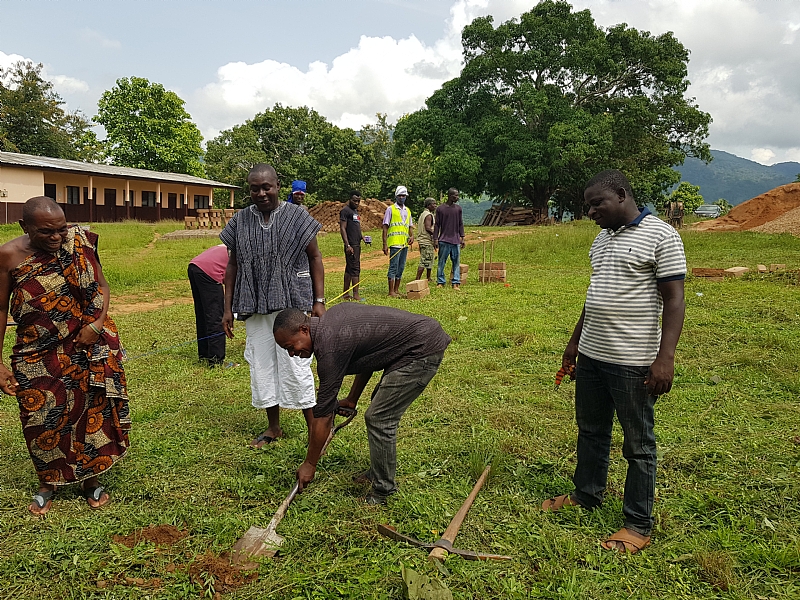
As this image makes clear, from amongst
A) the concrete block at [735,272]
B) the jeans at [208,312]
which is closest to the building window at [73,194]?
the jeans at [208,312]

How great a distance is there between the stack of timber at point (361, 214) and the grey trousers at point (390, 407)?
22.2 metres

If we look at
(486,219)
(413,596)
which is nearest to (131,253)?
(413,596)

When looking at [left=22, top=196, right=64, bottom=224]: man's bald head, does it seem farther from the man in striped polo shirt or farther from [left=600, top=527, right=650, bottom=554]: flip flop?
[left=600, top=527, right=650, bottom=554]: flip flop

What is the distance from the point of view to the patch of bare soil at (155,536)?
3.02 metres

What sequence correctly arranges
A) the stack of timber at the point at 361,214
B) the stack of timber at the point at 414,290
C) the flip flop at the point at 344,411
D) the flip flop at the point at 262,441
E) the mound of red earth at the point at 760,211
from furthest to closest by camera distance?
1. the stack of timber at the point at 361,214
2. the mound of red earth at the point at 760,211
3. the stack of timber at the point at 414,290
4. the flip flop at the point at 262,441
5. the flip flop at the point at 344,411

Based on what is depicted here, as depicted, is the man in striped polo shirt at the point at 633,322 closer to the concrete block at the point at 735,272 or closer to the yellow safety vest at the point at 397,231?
the yellow safety vest at the point at 397,231

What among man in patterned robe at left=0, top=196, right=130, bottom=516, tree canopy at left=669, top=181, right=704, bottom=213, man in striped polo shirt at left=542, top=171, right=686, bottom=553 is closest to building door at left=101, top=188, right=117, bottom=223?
man in patterned robe at left=0, top=196, right=130, bottom=516

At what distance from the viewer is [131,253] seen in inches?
671

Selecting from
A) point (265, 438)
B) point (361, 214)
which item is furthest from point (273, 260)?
point (361, 214)

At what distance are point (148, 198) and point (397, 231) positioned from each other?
2582 centimetres

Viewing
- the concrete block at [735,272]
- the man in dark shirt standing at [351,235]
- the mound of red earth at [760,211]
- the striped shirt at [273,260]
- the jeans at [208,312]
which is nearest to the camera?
the striped shirt at [273,260]

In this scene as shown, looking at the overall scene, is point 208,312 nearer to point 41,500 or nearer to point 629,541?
point 41,500

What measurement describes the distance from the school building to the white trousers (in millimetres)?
23494

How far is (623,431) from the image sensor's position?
116 inches
